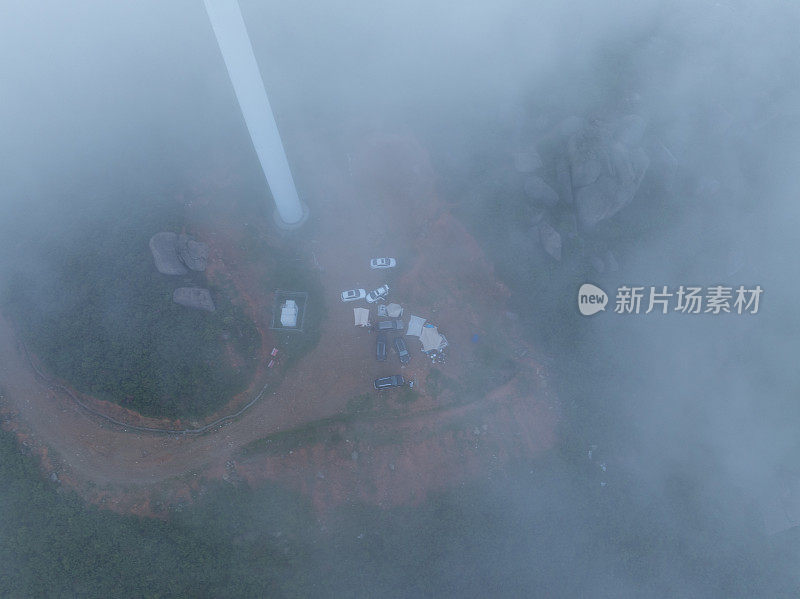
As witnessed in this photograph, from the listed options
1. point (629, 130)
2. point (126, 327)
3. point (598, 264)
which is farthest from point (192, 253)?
point (629, 130)

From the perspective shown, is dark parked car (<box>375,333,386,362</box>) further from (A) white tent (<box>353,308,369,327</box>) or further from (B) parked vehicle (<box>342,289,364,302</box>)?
(B) parked vehicle (<box>342,289,364,302</box>)

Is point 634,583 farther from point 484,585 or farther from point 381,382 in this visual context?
point 381,382

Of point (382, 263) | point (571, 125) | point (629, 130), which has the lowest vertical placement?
point (382, 263)

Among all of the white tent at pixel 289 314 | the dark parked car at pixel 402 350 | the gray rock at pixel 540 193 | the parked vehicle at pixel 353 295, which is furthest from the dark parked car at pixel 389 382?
the gray rock at pixel 540 193

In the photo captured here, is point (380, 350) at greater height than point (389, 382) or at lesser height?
greater

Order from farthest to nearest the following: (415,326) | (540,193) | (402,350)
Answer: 1. (540,193)
2. (415,326)
3. (402,350)

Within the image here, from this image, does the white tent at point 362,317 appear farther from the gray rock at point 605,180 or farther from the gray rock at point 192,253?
the gray rock at point 605,180

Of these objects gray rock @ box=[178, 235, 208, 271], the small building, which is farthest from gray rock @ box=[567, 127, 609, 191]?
gray rock @ box=[178, 235, 208, 271]

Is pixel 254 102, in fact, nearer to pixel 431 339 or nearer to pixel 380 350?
Result: pixel 380 350
